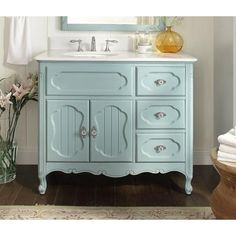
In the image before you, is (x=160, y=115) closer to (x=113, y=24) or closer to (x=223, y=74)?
(x=223, y=74)

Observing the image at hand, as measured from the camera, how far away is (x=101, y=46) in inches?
133

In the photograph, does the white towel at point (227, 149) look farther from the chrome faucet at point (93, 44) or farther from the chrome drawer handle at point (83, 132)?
the chrome faucet at point (93, 44)

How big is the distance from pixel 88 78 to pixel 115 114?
0.28m

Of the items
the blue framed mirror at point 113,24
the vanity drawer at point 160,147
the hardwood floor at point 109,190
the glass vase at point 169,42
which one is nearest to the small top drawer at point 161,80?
the vanity drawer at point 160,147

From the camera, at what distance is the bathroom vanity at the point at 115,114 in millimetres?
2658

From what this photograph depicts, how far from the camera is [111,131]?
2.74 meters

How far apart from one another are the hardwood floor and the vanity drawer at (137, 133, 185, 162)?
0.84 ft

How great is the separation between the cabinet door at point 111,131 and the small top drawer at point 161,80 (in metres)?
0.15

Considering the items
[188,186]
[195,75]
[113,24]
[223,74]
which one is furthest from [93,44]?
[188,186]
